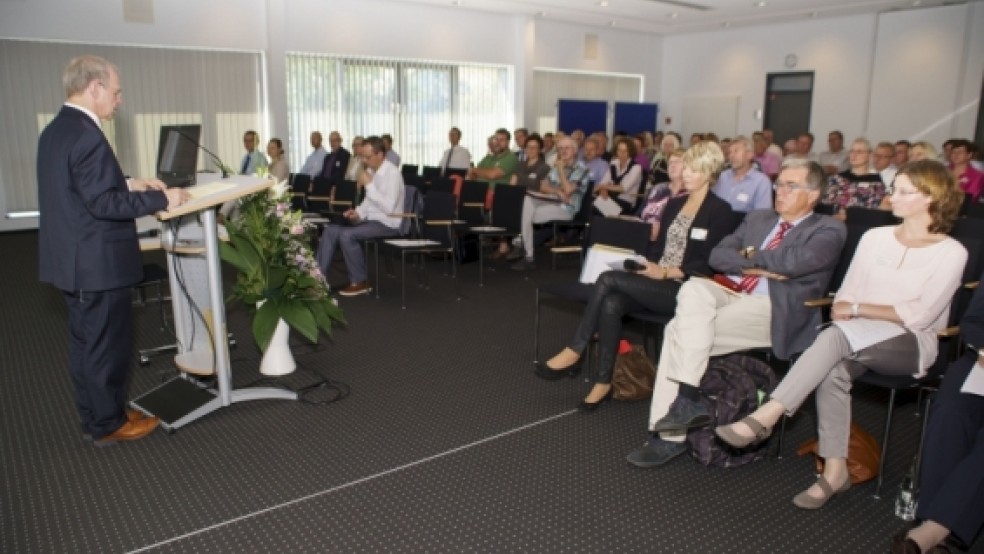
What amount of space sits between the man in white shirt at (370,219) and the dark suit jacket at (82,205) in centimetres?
322

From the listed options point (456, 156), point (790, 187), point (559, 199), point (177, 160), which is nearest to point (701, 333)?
point (790, 187)

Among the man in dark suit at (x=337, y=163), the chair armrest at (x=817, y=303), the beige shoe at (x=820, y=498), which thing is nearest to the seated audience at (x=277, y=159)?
the man in dark suit at (x=337, y=163)

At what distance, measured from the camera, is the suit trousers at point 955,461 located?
7.34ft

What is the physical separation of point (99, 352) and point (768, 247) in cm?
310

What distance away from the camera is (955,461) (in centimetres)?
238

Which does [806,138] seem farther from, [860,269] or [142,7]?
[142,7]

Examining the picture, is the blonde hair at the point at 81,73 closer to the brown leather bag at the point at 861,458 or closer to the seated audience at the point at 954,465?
the brown leather bag at the point at 861,458

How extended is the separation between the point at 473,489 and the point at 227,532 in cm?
92

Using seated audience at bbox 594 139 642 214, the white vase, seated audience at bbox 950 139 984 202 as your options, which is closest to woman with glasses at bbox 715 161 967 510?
the white vase

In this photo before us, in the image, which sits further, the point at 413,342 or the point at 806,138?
the point at 806,138

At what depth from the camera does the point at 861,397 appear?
3.79 meters

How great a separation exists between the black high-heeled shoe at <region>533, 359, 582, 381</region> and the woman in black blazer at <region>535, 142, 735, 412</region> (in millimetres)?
145

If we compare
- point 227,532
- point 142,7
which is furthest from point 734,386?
point 142,7

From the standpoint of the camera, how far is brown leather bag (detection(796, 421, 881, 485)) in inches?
111
